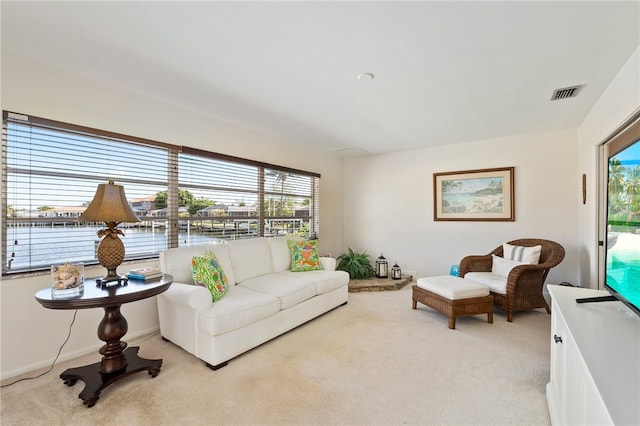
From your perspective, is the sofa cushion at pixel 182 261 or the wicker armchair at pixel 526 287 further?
the wicker armchair at pixel 526 287

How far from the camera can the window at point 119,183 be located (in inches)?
87.2

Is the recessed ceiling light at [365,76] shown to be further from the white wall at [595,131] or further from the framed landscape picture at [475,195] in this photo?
the framed landscape picture at [475,195]

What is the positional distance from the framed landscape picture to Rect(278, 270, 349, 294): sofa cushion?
7.48 feet

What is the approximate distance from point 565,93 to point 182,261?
405 centimetres

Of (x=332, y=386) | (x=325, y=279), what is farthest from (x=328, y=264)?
(x=332, y=386)

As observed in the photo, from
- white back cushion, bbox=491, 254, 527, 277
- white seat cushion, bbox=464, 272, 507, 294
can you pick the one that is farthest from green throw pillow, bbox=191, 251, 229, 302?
white back cushion, bbox=491, 254, 527, 277

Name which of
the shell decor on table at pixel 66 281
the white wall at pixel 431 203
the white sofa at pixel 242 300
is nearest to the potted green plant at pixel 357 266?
the white wall at pixel 431 203

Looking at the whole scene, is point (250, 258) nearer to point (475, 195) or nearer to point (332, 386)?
point (332, 386)

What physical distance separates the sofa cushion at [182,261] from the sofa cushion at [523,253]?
354cm

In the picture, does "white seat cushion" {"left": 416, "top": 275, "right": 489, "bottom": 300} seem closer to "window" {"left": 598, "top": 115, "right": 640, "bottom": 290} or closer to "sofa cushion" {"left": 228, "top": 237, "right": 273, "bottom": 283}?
"window" {"left": 598, "top": 115, "right": 640, "bottom": 290}

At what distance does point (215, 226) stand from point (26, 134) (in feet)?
6.12

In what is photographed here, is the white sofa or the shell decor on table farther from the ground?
the shell decor on table

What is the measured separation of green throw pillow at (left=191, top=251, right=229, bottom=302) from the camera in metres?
2.53

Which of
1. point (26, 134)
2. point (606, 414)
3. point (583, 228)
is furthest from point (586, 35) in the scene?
point (26, 134)
